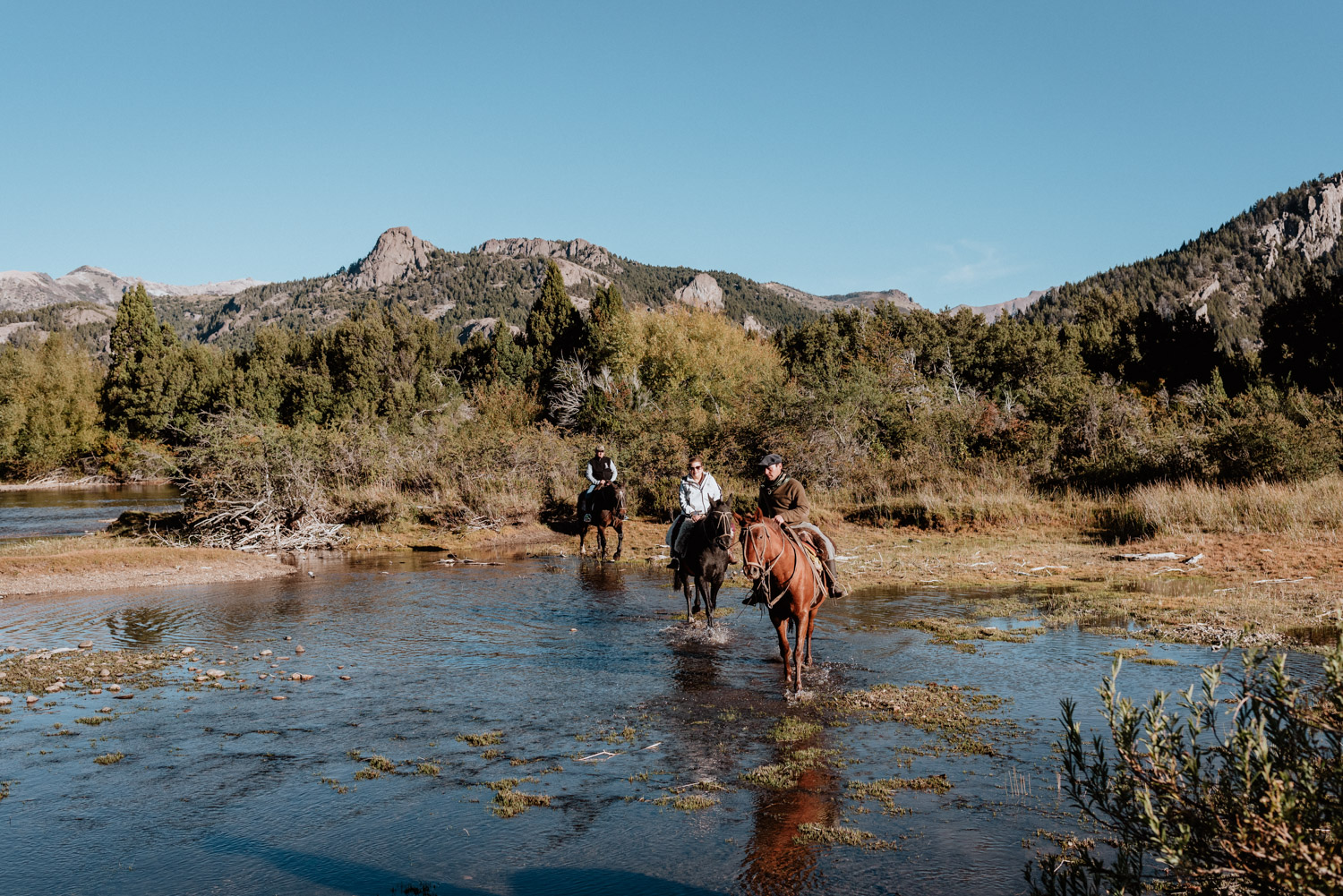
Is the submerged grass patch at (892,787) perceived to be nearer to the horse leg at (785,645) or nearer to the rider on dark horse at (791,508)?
the horse leg at (785,645)

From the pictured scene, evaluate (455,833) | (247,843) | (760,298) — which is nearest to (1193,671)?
(455,833)

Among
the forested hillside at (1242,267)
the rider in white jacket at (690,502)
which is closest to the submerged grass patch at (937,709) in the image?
the rider in white jacket at (690,502)

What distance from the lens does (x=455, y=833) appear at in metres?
6.07

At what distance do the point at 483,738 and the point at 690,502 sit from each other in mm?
5948

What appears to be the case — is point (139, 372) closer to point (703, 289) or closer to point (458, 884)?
point (458, 884)

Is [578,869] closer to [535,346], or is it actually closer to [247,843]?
[247,843]

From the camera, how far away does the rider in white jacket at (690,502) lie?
1309cm

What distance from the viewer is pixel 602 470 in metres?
21.8

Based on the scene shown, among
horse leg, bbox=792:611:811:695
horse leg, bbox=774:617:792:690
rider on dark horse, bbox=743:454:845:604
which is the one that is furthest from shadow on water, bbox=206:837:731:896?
rider on dark horse, bbox=743:454:845:604

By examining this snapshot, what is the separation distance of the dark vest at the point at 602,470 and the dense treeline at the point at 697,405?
6815 mm

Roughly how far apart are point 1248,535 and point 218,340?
208907 mm

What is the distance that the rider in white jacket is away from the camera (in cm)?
1309

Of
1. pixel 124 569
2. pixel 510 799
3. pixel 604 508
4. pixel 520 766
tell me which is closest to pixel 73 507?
pixel 124 569

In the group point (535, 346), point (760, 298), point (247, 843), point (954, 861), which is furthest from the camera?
point (760, 298)
